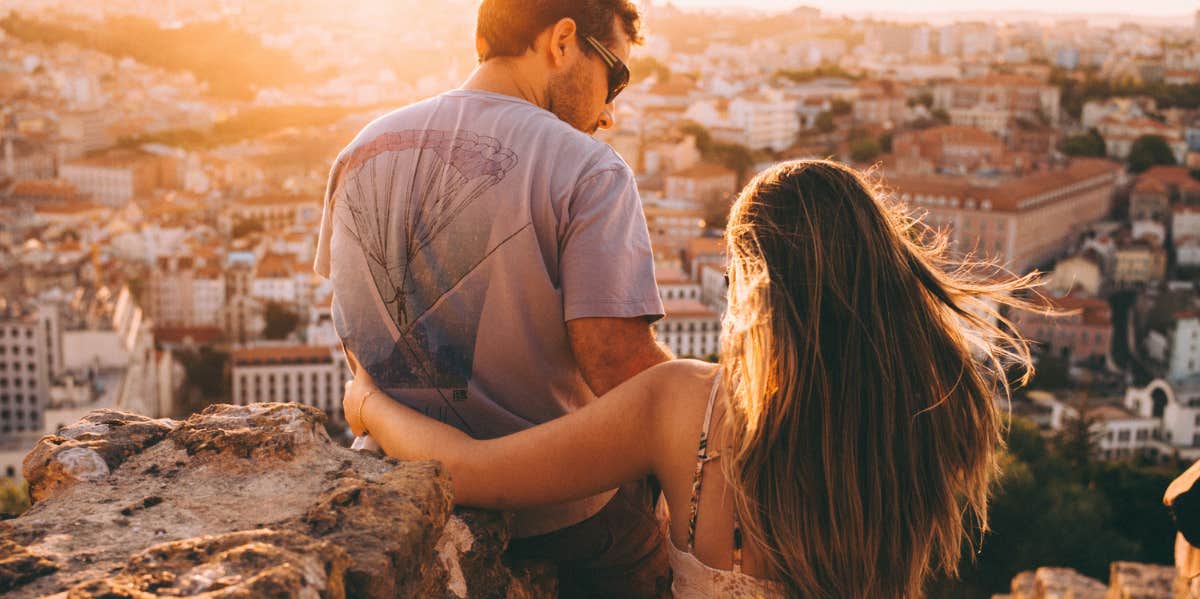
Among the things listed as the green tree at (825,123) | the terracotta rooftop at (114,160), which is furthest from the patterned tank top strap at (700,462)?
the green tree at (825,123)

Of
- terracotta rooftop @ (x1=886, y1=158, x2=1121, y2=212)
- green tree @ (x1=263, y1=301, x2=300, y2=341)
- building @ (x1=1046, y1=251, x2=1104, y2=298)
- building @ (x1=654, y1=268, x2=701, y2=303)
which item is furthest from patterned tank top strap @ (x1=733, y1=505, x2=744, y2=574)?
building @ (x1=1046, y1=251, x2=1104, y2=298)

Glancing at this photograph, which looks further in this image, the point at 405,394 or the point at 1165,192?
the point at 1165,192

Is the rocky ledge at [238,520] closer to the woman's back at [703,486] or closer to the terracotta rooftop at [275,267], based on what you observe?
the woman's back at [703,486]

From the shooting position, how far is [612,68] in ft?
4.03

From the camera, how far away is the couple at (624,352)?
980 millimetres

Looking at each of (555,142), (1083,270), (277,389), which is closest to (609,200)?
(555,142)

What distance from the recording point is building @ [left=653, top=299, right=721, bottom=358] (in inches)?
738

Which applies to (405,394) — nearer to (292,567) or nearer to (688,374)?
(688,374)

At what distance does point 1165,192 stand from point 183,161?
2702cm

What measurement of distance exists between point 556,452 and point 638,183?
24878 millimetres

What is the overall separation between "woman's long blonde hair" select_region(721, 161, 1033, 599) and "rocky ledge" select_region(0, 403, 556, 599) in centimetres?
26

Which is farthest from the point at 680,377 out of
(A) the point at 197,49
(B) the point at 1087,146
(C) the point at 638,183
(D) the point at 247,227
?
(A) the point at 197,49

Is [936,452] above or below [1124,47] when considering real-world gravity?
below

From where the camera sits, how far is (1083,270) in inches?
1007
